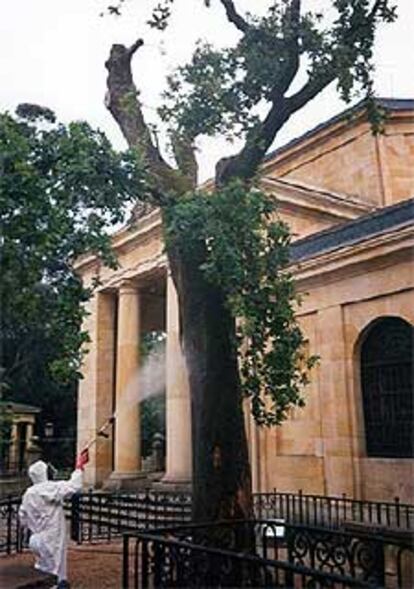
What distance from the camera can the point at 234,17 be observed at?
407 inches

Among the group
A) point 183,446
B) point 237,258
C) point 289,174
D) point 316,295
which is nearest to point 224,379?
point 237,258

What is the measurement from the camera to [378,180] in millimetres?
23125

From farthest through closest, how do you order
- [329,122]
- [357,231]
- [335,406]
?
[329,122], [357,231], [335,406]

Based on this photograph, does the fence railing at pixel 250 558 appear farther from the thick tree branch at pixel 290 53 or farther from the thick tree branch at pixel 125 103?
the thick tree branch at pixel 290 53

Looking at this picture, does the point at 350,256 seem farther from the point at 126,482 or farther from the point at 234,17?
the point at 126,482

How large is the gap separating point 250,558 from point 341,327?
10600mm

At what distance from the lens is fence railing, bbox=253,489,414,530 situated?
1245 cm

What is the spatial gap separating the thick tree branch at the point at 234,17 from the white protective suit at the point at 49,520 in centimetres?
653

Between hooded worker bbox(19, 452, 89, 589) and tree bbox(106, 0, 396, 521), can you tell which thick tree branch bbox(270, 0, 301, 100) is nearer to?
tree bbox(106, 0, 396, 521)

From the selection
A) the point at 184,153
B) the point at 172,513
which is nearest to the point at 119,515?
the point at 172,513

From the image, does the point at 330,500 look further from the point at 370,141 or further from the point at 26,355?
the point at 26,355

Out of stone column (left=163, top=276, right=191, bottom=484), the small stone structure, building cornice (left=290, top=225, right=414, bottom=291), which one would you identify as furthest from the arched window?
the small stone structure

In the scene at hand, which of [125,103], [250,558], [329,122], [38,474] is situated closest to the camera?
[250,558]

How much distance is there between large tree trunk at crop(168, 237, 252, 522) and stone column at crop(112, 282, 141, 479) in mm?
15738
